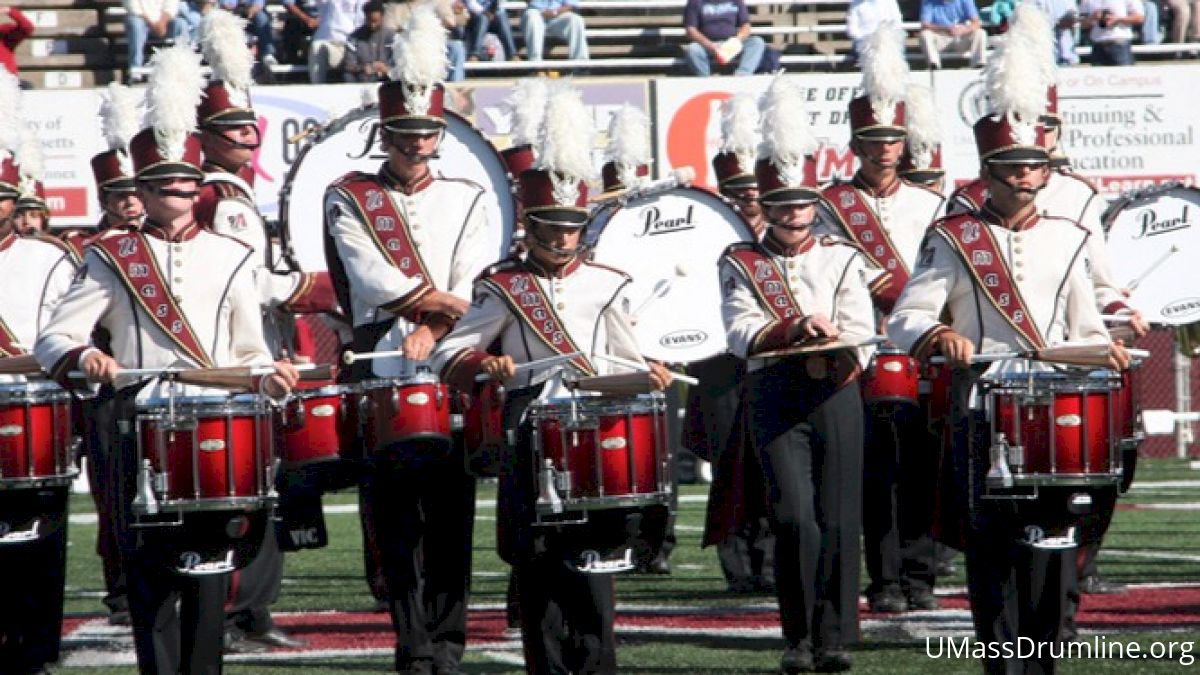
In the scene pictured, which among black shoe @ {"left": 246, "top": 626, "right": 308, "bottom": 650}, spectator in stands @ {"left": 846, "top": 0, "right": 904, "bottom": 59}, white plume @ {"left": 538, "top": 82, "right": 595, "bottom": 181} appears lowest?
black shoe @ {"left": 246, "top": 626, "right": 308, "bottom": 650}

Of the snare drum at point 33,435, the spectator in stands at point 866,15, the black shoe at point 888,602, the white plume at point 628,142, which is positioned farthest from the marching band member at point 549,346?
the spectator in stands at point 866,15

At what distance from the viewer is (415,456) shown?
320 inches

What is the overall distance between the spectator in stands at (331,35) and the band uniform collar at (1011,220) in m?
13.0

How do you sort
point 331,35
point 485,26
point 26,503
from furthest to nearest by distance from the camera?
point 485,26 → point 331,35 → point 26,503

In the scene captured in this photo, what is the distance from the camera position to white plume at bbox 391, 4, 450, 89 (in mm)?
8586

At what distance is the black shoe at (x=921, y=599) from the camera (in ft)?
32.9

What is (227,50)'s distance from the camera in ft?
30.6

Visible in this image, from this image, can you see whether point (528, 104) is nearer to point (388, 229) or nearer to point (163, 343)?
point (388, 229)

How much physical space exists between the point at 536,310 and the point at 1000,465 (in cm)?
151

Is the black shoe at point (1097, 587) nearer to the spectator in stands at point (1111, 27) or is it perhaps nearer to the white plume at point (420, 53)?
the white plume at point (420, 53)

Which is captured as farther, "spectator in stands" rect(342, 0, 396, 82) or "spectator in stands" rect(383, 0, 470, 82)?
"spectator in stands" rect(342, 0, 396, 82)

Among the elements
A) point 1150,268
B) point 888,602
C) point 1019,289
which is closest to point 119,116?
point 888,602

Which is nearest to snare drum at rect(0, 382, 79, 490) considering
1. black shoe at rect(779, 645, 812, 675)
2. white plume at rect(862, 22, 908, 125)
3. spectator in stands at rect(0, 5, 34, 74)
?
black shoe at rect(779, 645, 812, 675)

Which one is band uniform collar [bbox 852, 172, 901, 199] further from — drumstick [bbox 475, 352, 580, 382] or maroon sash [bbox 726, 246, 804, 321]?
drumstick [bbox 475, 352, 580, 382]
